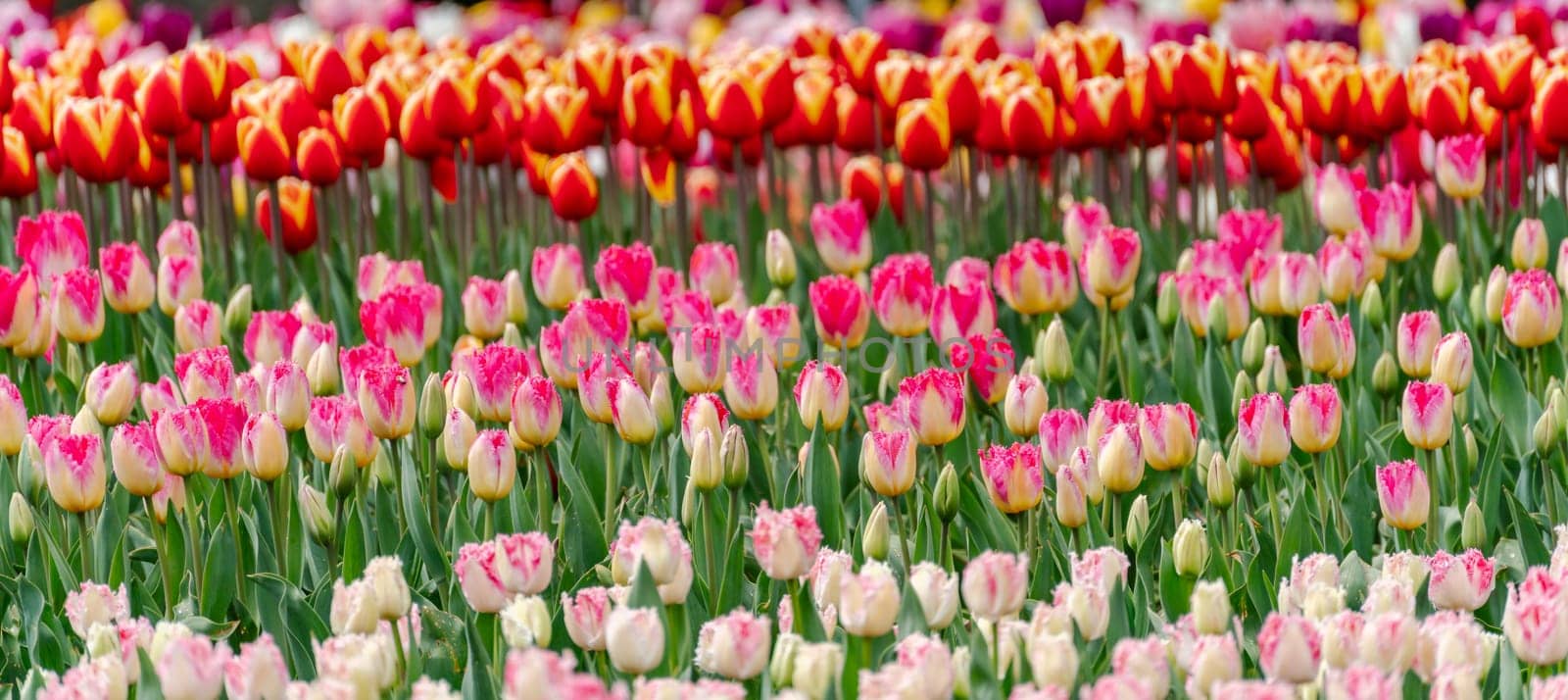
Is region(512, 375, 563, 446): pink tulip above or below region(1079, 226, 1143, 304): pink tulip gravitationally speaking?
above

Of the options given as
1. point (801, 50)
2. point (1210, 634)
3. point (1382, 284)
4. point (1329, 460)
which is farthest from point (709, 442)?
point (801, 50)

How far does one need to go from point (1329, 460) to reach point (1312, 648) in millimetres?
1169

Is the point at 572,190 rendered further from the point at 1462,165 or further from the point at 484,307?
the point at 1462,165

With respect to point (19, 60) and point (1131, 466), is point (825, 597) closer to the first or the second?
point (1131, 466)

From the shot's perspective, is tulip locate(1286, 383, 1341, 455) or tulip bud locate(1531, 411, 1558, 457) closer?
tulip locate(1286, 383, 1341, 455)

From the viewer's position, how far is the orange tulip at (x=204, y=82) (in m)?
4.37

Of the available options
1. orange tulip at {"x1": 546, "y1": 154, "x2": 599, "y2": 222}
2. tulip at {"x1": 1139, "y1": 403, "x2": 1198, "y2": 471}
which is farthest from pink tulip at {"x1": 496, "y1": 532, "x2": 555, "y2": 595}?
orange tulip at {"x1": 546, "y1": 154, "x2": 599, "y2": 222}

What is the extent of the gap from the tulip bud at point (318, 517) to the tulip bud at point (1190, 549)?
3.78ft

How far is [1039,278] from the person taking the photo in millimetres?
3557

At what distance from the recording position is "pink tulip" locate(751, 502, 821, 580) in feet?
7.01

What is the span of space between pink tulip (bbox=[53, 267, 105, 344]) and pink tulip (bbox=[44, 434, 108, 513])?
29.1 inches

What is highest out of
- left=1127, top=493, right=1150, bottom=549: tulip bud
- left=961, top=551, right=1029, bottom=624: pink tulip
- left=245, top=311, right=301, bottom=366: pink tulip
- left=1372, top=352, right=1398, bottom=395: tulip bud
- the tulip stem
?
left=961, top=551, right=1029, bottom=624: pink tulip

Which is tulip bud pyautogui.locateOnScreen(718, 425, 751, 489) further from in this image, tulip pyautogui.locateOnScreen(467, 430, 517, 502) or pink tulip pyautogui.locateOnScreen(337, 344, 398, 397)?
pink tulip pyautogui.locateOnScreen(337, 344, 398, 397)

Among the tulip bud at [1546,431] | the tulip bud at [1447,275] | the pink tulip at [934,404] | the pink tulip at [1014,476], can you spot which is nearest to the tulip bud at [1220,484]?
the pink tulip at [1014,476]
